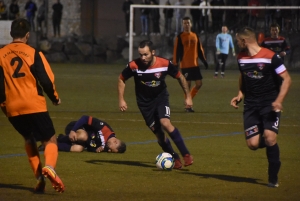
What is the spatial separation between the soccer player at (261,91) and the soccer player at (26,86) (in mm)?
2208

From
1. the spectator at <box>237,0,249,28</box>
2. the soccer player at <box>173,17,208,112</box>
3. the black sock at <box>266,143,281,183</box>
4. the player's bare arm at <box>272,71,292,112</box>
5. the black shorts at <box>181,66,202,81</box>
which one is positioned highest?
the player's bare arm at <box>272,71,292,112</box>

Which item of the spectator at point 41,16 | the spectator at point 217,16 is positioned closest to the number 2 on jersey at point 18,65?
the spectator at point 217,16

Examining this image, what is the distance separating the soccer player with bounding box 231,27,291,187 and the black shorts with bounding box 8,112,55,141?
226 centimetres

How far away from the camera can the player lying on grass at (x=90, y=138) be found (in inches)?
441

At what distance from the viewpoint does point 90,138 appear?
1138 centimetres

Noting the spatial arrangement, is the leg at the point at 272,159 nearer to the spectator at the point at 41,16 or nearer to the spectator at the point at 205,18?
the spectator at the point at 205,18

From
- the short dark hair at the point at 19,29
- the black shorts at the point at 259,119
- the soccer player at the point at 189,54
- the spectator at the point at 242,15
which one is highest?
the short dark hair at the point at 19,29

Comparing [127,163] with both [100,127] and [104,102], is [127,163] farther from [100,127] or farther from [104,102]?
[104,102]

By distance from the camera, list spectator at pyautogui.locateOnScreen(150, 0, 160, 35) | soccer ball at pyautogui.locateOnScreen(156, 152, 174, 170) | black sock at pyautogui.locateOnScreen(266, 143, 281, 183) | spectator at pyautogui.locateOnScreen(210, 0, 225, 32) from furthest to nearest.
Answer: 1. spectator at pyautogui.locateOnScreen(150, 0, 160, 35)
2. spectator at pyautogui.locateOnScreen(210, 0, 225, 32)
3. soccer ball at pyautogui.locateOnScreen(156, 152, 174, 170)
4. black sock at pyautogui.locateOnScreen(266, 143, 281, 183)

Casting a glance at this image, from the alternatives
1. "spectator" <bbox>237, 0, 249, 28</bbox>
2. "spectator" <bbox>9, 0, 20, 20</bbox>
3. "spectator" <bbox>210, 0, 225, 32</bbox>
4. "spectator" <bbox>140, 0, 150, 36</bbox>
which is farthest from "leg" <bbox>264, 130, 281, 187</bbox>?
"spectator" <bbox>9, 0, 20, 20</bbox>

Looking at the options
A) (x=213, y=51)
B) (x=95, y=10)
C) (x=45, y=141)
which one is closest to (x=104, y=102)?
(x=45, y=141)

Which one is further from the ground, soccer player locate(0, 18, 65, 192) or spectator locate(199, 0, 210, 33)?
soccer player locate(0, 18, 65, 192)

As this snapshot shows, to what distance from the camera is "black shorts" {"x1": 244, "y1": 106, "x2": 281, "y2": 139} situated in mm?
8523

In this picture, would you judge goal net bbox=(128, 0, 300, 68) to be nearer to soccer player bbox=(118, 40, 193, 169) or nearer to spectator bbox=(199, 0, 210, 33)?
spectator bbox=(199, 0, 210, 33)
